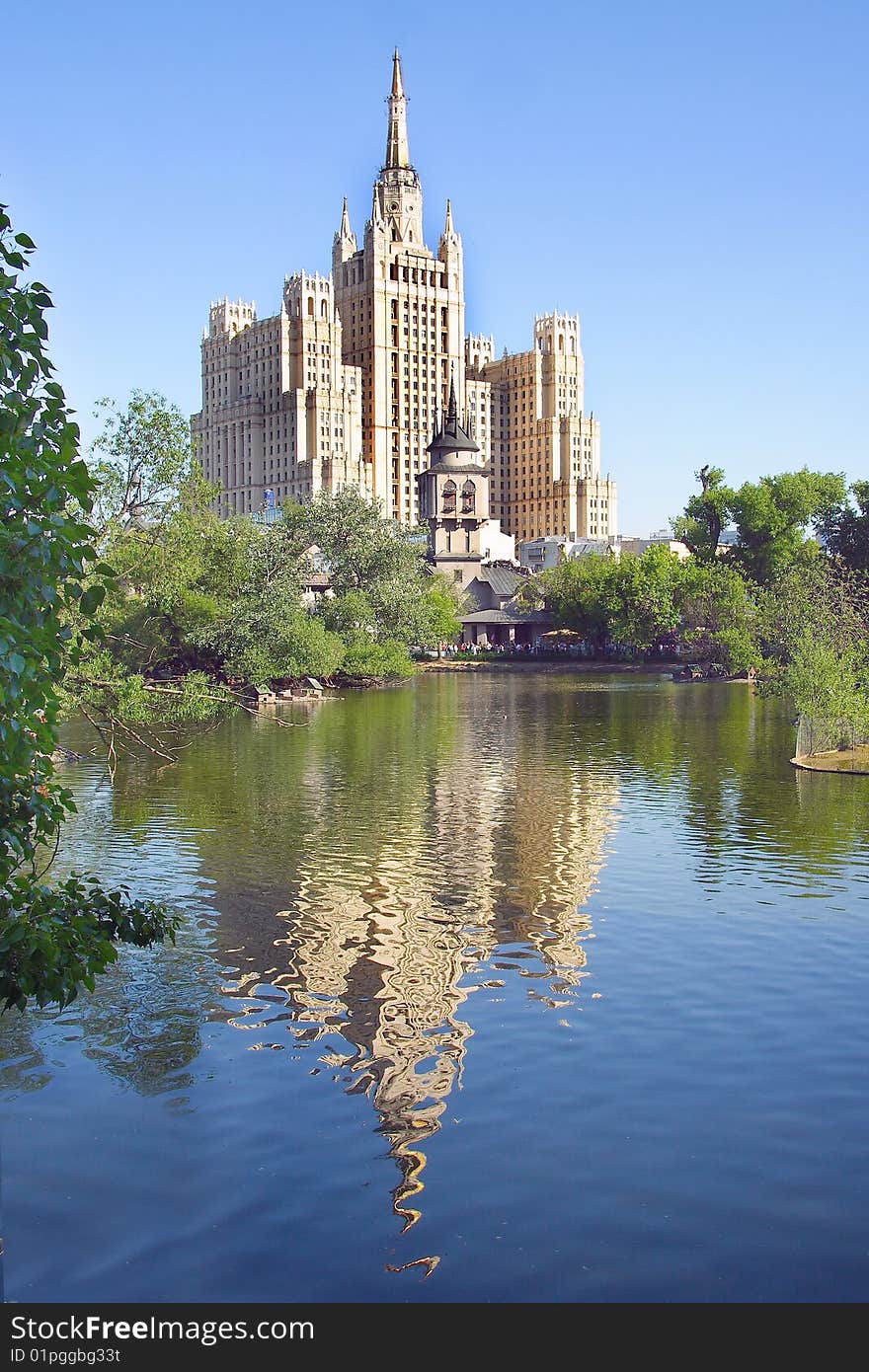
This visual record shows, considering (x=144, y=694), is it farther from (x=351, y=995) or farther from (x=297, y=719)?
(x=297, y=719)

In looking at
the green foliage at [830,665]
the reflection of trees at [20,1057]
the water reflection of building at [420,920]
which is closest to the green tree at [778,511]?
the green foliage at [830,665]

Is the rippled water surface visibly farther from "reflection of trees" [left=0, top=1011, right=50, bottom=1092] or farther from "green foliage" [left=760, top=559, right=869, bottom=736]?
"green foliage" [left=760, top=559, right=869, bottom=736]

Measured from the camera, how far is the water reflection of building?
591 inches

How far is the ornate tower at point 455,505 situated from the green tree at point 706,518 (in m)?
37.7

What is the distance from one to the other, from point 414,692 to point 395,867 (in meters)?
57.6

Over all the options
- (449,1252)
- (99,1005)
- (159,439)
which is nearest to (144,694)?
(159,439)

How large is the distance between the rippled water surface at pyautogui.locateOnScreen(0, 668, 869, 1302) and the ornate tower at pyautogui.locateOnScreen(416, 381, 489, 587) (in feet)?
392

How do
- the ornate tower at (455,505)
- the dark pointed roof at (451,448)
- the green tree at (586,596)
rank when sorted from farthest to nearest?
the dark pointed roof at (451,448) < the ornate tower at (455,505) < the green tree at (586,596)

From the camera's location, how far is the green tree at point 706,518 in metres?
111

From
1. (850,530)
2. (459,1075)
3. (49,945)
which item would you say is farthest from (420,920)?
(850,530)

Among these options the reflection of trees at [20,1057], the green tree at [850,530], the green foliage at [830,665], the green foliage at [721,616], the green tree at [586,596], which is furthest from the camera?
the green tree at [586,596]

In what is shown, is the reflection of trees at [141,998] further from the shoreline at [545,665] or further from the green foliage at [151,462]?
the shoreline at [545,665]

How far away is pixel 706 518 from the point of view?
11250cm

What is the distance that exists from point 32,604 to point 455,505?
459 feet
